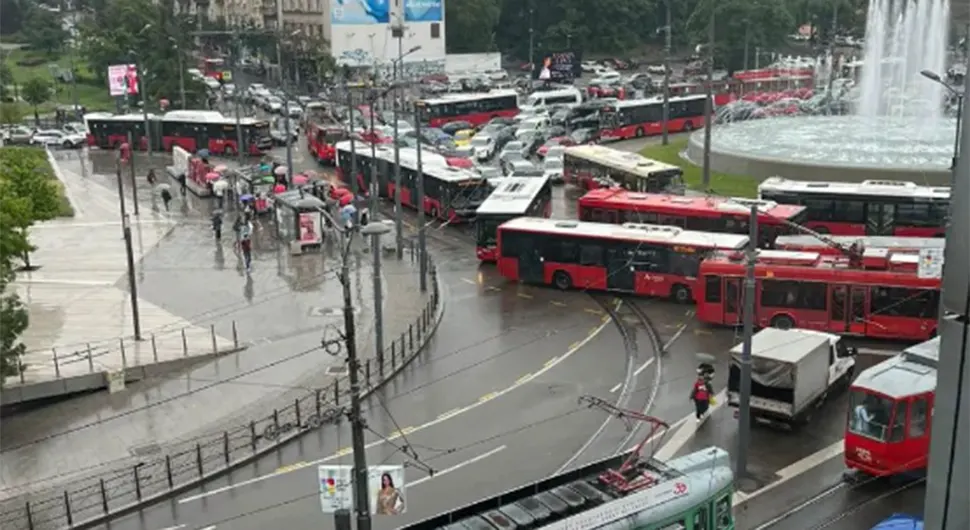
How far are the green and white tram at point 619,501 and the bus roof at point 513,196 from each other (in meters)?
20.4

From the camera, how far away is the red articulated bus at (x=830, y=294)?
25922 millimetres

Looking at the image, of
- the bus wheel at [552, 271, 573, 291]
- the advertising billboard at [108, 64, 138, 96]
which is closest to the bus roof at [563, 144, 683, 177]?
the bus wheel at [552, 271, 573, 291]

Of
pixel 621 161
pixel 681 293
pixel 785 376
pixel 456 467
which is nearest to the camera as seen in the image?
pixel 456 467

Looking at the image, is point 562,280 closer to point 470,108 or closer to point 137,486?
point 137,486

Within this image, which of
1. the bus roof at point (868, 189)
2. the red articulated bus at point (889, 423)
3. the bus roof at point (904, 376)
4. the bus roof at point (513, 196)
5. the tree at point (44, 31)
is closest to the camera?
the red articulated bus at point (889, 423)

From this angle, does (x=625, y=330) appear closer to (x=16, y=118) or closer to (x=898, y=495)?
(x=898, y=495)

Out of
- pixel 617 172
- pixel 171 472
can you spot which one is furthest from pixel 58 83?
pixel 171 472

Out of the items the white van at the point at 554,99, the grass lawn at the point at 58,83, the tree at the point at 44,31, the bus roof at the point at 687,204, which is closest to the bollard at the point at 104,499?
the bus roof at the point at 687,204

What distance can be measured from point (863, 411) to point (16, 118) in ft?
202

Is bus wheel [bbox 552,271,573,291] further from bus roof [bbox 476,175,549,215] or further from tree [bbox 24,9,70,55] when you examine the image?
tree [bbox 24,9,70,55]

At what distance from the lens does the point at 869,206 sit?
116 feet

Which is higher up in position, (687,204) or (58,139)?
(687,204)

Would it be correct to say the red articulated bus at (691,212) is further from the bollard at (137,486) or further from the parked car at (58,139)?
the parked car at (58,139)

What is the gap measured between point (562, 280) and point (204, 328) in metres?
10.8
